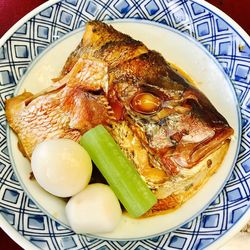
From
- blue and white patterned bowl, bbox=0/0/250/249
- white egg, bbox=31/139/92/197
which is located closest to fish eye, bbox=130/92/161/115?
white egg, bbox=31/139/92/197

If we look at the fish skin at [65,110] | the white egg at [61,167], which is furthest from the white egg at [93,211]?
the fish skin at [65,110]

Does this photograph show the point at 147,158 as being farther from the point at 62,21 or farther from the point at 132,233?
the point at 62,21

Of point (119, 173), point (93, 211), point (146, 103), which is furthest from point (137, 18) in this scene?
point (93, 211)

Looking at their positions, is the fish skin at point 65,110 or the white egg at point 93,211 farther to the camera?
the fish skin at point 65,110

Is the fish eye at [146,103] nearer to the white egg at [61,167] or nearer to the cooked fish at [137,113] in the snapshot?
the cooked fish at [137,113]

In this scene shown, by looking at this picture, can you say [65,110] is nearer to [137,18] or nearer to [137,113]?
[137,113]

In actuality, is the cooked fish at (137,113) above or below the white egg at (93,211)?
above
